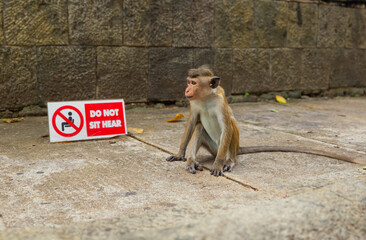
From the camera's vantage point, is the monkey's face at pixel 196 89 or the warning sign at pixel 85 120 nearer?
the monkey's face at pixel 196 89

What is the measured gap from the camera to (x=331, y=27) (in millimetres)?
7508

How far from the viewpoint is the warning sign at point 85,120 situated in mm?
3861

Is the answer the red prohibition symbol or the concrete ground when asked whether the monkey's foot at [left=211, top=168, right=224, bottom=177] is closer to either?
the concrete ground

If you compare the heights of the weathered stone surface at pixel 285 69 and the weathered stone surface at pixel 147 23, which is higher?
the weathered stone surface at pixel 147 23

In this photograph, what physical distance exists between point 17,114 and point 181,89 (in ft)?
7.54

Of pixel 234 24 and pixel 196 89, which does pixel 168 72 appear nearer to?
pixel 234 24

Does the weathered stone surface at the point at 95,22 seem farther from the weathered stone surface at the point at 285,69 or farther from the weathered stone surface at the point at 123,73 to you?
the weathered stone surface at the point at 285,69

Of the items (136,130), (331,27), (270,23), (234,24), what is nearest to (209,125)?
(136,130)

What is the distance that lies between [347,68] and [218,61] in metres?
3.13

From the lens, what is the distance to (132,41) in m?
5.52

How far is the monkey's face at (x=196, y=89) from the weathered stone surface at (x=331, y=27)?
5159 mm

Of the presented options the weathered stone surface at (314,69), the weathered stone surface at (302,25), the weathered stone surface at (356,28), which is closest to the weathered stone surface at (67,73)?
the weathered stone surface at (302,25)

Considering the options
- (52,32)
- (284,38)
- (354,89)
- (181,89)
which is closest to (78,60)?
(52,32)

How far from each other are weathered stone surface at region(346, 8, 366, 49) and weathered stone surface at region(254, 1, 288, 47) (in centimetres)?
166
